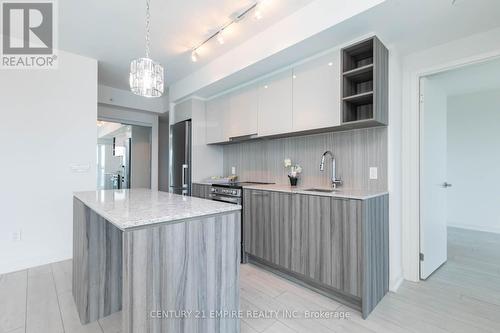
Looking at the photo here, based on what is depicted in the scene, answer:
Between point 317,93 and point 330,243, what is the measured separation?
1503mm

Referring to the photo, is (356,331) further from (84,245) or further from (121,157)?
(121,157)

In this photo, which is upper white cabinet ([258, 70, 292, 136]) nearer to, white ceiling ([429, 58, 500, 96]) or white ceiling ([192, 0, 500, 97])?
white ceiling ([192, 0, 500, 97])

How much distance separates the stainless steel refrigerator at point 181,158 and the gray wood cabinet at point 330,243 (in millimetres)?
1729

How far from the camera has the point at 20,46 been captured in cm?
280

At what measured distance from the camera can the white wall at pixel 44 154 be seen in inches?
107

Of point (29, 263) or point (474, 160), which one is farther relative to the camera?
point (474, 160)

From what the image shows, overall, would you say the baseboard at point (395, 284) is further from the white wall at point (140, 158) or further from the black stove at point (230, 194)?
the white wall at point (140, 158)

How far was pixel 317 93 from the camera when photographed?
2.47m

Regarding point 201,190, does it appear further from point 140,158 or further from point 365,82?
point 140,158

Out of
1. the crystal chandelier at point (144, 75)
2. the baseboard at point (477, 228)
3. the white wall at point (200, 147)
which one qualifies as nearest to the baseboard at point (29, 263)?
the white wall at point (200, 147)

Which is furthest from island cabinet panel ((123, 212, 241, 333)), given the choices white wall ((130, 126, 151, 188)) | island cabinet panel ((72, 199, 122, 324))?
white wall ((130, 126, 151, 188))

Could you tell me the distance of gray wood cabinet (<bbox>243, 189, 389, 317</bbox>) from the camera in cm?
188

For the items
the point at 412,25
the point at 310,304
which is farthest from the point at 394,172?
the point at 310,304

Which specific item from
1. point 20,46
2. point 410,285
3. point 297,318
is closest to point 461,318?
point 410,285
